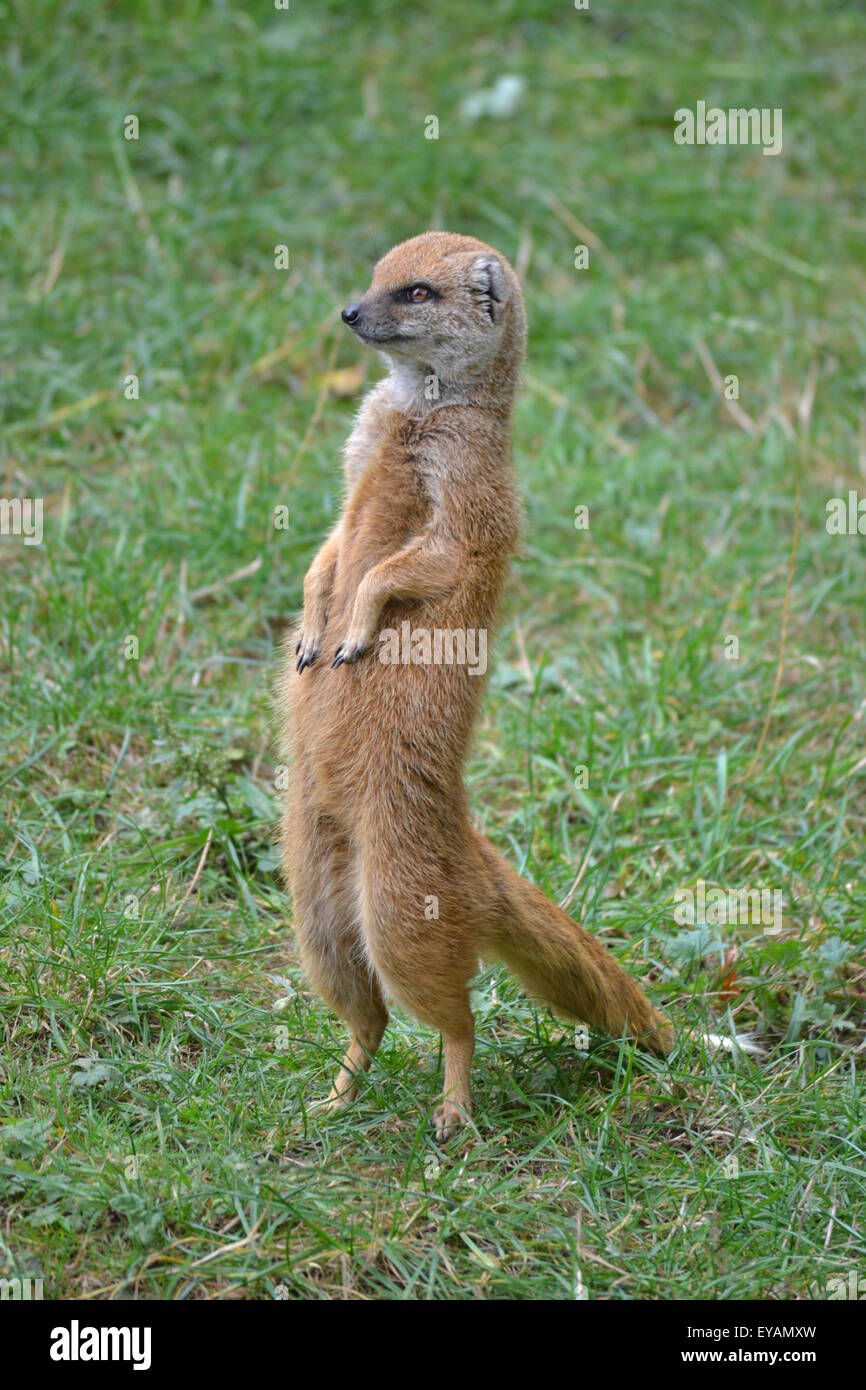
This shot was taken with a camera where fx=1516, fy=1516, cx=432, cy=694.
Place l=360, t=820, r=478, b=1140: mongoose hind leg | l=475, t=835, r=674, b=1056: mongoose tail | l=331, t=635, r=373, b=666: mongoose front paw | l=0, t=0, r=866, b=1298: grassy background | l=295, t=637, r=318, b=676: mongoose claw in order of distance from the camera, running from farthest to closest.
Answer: l=295, t=637, r=318, b=676: mongoose claw, l=475, t=835, r=674, b=1056: mongoose tail, l=331, t=635, r=373, b=666: mongoose front paw, l=360, t=820, r=478, b=1140: mongoose hind leg, l=0, t=0, r=866, b=1298: grassy background

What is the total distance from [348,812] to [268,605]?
8.32 ft

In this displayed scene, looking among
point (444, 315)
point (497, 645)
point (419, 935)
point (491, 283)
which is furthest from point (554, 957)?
point (497, 645)

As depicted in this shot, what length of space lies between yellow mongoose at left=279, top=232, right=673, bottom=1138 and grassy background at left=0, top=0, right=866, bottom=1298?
34 centimetres

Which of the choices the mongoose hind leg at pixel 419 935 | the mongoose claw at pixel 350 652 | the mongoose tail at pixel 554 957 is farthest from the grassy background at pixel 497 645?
the mongoose claw at pixel 350 652

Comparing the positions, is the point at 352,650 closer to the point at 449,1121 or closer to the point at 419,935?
the point at 419,935

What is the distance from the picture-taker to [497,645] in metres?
6.26

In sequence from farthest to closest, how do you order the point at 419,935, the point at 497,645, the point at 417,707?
the point at 497,645 → the point at 417,707 → the point at 419,935

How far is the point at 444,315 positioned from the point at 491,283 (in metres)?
0.20

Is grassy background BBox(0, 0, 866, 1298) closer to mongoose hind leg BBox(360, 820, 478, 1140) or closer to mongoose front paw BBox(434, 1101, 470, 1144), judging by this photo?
mongoose front paw BBox(434, 1101, 470, 1144)

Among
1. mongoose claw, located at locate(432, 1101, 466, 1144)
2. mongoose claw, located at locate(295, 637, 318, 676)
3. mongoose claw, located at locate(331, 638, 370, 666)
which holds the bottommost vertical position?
mongoose claw, located at locate(432, 1101, 466, 1144)

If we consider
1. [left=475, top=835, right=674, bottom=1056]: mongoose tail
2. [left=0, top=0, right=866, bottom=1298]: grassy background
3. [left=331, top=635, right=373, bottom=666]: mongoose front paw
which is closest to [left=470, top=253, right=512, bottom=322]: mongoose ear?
[left=331, top=635, right=373, bottom=666]: mongoose front paw

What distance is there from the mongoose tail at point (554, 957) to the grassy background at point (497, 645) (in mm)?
171

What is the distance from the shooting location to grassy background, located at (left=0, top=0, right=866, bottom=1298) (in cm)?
397

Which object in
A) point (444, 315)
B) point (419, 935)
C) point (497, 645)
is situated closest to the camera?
point (419, 935)
